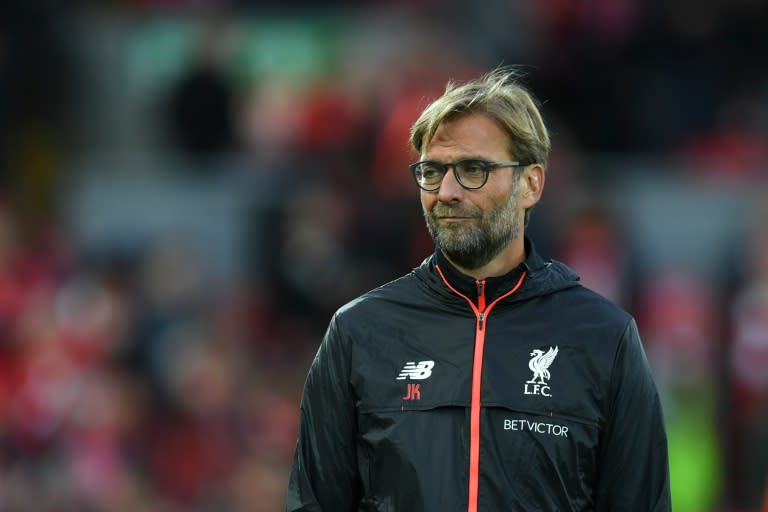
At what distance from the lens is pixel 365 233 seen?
9.52 m

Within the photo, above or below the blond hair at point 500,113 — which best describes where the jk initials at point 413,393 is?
below

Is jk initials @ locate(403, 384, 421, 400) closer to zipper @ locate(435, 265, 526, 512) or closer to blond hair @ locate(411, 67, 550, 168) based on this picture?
zipper @ locate(435, 265, 526, 512)

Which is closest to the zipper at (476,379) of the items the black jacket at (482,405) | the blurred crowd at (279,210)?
the black jacket at (482,405)

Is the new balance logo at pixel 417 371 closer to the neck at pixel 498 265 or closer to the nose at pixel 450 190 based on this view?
the neck at pixel 498 265

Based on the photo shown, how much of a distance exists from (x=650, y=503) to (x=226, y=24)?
8009 millimetres

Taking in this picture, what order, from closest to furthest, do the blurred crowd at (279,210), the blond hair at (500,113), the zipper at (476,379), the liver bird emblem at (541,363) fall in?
the zipper at (476,379)
the liver bird emblem at (541,363)
the blond hair at (500,113)
the blurred crowd at (279,210)

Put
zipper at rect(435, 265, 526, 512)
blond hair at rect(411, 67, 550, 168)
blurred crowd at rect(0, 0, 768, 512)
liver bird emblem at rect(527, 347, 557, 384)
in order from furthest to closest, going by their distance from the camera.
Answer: blurred crowd at rect(0, 0, 768, 512) → blond hair at rect(411, 67, 550, 168) → liver bird emblem at rect(527, 347, 557, 384) → zipper at rect(435, 265, 526, 512)

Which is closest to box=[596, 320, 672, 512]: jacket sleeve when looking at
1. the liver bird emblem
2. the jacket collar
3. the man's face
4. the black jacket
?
the black jacket

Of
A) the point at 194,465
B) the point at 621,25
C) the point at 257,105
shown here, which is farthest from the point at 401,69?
the point at 194,465

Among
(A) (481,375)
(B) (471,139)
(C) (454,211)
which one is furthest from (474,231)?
(A) (481,375)

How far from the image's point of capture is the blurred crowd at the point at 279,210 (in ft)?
29.8

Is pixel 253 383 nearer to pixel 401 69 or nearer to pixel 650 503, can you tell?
pixel 401 69

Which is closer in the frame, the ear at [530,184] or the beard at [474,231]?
the beard at [474,231]

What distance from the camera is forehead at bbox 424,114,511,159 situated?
3920 mm
